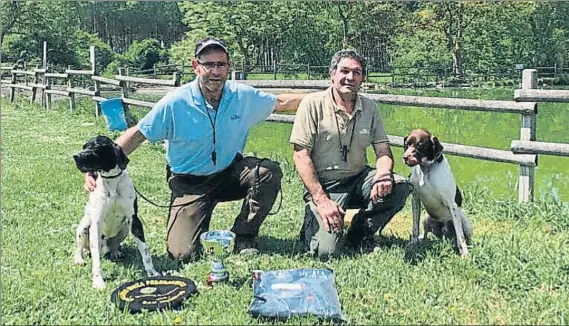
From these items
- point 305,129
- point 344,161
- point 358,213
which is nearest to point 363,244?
point 358,213

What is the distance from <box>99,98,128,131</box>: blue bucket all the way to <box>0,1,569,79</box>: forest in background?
16.5m

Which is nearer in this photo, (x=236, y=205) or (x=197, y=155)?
(x=197, y=155)

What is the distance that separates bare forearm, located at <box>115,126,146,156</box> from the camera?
4008 mm

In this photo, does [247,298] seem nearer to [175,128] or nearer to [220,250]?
[220,250]

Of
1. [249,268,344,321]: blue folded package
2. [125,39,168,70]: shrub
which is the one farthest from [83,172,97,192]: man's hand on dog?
[125,39,168,70]: shrub

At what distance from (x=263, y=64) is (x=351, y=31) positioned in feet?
16.3

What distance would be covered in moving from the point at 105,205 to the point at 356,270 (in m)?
1.57

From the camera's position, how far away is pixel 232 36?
97.2 ft

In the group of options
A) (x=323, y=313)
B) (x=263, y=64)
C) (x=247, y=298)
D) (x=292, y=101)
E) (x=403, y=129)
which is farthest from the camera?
(x=263, y=64)

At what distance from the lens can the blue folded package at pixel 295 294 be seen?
10.3 ft

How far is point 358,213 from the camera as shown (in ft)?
14.4

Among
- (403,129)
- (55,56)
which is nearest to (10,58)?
(55,56)

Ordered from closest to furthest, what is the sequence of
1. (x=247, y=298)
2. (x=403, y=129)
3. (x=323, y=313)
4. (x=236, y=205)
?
(x=323, y=313), (x=247, y=298), (x=236, y=205), (x=403, y=129)

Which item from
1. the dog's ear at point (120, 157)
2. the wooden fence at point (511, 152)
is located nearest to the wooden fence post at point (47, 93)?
the wooden fence at point (511, 152)
